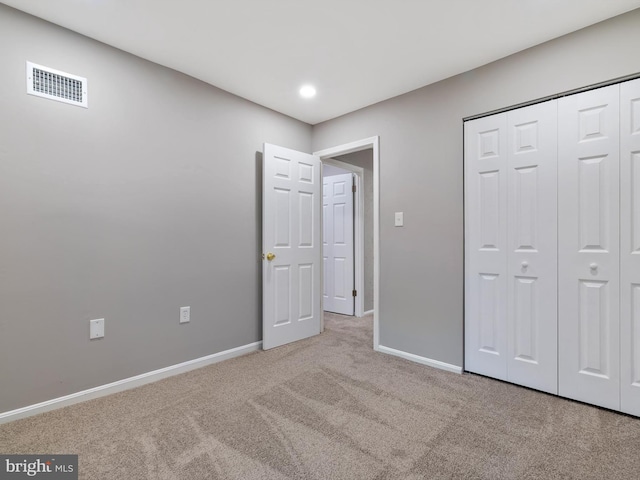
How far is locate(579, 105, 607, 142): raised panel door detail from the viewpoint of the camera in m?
1.92

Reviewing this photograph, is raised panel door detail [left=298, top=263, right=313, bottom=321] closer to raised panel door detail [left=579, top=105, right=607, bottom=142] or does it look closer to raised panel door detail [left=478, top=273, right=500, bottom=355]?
raised panel door detail [left=478, top=273, right=500, bottom=355]

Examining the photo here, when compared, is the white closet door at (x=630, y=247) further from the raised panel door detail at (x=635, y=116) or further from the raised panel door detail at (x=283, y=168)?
the raised panel door detail at (x=283, y=168)

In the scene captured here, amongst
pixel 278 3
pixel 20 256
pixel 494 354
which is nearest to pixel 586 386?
pixel 494 354

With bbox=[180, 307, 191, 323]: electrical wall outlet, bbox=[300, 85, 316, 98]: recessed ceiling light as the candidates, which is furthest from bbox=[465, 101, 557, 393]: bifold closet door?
bbox=[180, 307, 191, 323]: electrical wall outlet

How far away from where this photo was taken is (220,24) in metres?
1.96

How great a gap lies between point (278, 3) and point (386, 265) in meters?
2.15

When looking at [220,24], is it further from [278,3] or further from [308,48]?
[308,48]

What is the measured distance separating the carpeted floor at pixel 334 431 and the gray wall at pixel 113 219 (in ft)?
1.10

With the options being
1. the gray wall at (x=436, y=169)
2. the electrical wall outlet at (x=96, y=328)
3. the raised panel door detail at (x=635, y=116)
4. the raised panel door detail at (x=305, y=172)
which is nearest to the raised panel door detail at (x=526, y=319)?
the gray wall at (x=436, y=169)

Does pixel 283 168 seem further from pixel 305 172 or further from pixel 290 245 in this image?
pixel 290 245

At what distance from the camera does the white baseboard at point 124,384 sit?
1.84m

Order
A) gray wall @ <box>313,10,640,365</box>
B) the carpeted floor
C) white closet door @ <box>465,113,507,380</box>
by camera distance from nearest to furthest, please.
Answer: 1. the carpeted floor
2. gray wall @ <box>313,10,640,365</box>
3. white closet door @ <box>465,113,507,380</box>

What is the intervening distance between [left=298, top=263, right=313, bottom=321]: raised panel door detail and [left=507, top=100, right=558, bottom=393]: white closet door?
187 centimetres

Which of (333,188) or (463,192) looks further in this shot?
(333,188)
